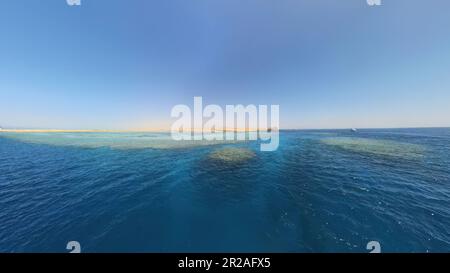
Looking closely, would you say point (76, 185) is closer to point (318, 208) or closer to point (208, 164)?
point (208, 164)

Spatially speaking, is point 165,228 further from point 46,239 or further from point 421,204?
point 421,204

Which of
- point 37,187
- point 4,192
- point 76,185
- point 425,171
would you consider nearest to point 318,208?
point 425,171

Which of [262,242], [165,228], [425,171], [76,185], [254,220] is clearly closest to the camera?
[262,242]

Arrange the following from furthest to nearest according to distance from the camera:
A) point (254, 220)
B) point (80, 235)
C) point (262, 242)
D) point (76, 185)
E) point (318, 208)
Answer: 1. point (76, 185)
2. point (318, 208)
3. point (254, 220)
4. point (80, 235)
5. point (262, 242)
